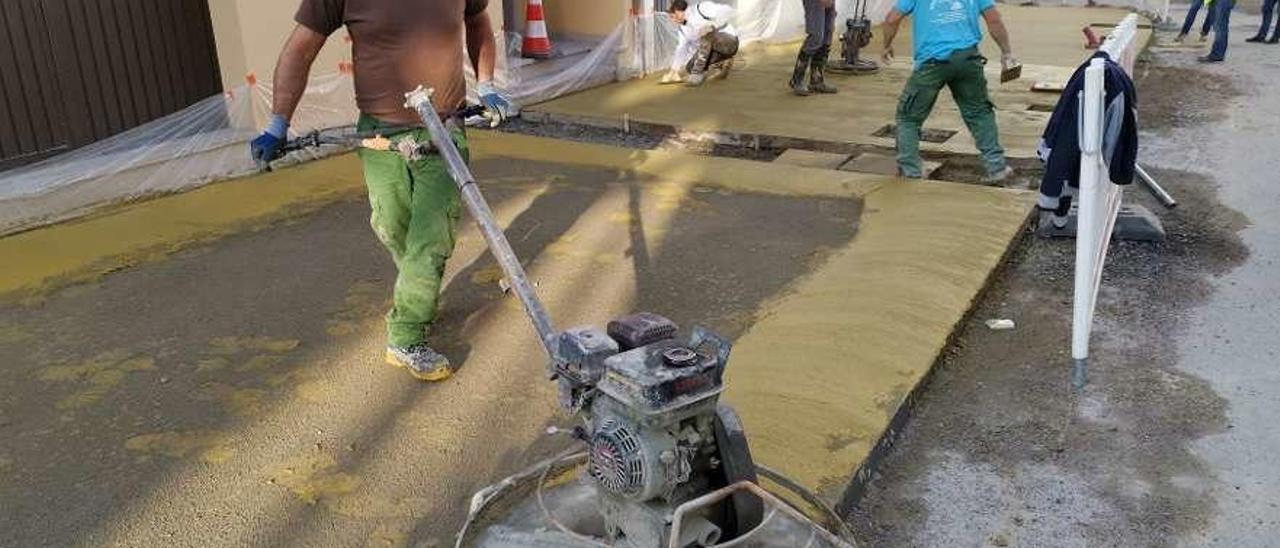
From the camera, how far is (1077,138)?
16.5 feet

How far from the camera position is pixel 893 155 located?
286 inches

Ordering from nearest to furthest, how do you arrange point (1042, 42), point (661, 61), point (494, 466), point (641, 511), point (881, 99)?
point (641, 511) < point (494, 466) < point (881, 99) < point (661, 61) < point (1042, 42)

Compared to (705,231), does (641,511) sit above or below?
above

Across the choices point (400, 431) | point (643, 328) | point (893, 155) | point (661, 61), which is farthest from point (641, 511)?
point (661, 61)

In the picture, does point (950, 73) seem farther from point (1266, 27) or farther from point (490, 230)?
point (1266, 27)

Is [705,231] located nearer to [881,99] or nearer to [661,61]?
[881,99]

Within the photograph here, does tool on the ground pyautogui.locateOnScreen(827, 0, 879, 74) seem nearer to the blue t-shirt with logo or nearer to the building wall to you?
the building wall

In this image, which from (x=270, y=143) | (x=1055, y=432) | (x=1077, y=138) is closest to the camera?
(x=270, y=143)

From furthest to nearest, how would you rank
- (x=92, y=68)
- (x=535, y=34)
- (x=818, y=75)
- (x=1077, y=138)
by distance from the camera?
(x=535, y=34) → (x=818, y=75) → (x=92, y=68) → (x=1077, y=138)

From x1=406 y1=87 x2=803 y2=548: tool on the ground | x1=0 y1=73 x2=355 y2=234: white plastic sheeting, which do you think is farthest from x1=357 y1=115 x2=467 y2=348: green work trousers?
x1=0 y1=73 x2=355 y2=234: white plastic sheeting

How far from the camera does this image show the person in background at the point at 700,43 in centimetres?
994

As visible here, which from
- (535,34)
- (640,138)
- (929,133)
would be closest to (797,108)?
(929,133)

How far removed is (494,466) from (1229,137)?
7061 millimetres

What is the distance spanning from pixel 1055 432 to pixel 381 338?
8.51 feet
